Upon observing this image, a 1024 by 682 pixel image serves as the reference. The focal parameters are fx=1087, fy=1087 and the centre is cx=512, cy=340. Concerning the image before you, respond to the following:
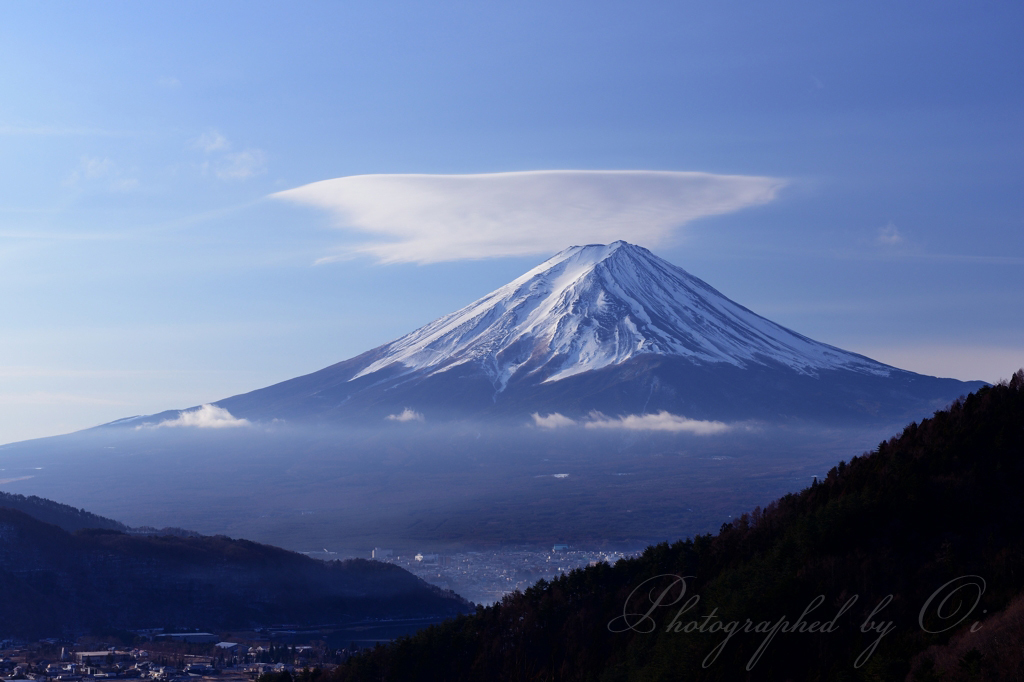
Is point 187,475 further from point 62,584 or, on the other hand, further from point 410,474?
point 62,584

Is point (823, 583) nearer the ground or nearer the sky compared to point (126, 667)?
nearer the sky

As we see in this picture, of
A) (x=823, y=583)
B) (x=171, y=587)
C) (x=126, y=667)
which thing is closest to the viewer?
(x=823, y=583)

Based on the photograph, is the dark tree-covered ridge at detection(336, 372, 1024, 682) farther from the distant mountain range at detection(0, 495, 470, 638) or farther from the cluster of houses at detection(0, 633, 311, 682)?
the distant mountain range at detection(0, 495, 470, 638)

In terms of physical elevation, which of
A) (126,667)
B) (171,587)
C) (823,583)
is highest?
(823,583)

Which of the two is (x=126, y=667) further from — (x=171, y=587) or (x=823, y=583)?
(x=823, y=583)

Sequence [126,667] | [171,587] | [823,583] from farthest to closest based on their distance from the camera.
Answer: [171,587] → [126,667] → [823,583]

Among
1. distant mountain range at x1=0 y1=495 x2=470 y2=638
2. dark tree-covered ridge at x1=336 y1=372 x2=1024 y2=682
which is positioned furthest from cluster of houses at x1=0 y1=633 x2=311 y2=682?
dark tree-covered ridge at x1=336 y1=372 x2=1024 y2=682

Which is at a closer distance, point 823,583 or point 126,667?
point 823,583

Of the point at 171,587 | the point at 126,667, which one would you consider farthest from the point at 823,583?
the point at 171,587

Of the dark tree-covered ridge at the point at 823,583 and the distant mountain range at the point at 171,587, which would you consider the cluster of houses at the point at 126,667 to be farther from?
the dark tree-covered ridge at the point at 823,583

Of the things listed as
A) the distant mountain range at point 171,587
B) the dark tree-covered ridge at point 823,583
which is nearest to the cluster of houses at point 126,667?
the distant mountain range at point 171,587
